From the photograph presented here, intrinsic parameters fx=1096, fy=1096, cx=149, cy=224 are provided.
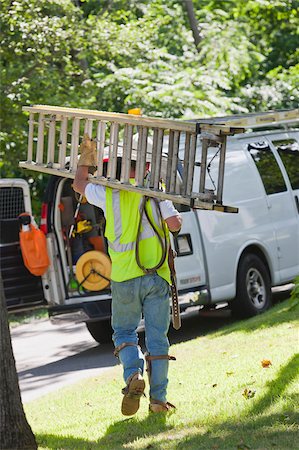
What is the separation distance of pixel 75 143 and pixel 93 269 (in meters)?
4.93

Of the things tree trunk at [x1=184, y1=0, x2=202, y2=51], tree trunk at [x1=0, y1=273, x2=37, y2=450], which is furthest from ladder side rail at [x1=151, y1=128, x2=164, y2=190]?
tree trunk at [x1=184, y1=0, x2=202, y2=51]

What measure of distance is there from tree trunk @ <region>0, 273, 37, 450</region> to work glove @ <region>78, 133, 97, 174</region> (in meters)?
1.30

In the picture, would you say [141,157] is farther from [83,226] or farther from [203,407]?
[83,226]

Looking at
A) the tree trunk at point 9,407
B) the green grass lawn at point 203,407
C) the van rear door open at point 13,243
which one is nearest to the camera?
the tree trunk at point 9,407

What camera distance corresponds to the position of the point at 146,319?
24.1 ft

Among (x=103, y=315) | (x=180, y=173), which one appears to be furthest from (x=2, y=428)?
(x=103, y=315)

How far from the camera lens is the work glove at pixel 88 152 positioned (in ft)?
23.5

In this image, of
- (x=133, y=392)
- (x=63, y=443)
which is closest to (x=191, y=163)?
(x=133, y=392)

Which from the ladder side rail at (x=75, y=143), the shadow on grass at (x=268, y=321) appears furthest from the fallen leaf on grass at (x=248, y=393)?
the shadow on grass at (x=268, y=321)

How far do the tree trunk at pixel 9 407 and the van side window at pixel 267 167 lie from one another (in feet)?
24.2

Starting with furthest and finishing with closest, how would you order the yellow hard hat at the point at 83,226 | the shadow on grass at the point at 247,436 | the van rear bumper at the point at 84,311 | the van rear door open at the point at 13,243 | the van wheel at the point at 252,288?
the van wheel at the point at 252,288, the yellow hard hat at the point at 83,226, the van rear door open at the point at 13,243, the van rear bumper at the point at 84,311, the shadow on grass at the point at 247,436

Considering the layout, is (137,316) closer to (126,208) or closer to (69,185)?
(126,208)

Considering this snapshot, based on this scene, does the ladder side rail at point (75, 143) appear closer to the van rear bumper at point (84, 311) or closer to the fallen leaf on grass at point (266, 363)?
the fallen leaf on grass at point (266, 363)

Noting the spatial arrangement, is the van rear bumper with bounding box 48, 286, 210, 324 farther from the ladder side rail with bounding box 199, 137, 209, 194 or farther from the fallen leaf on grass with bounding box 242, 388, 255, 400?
the ladder side rail with bounding box 199, 137, 209, 194
